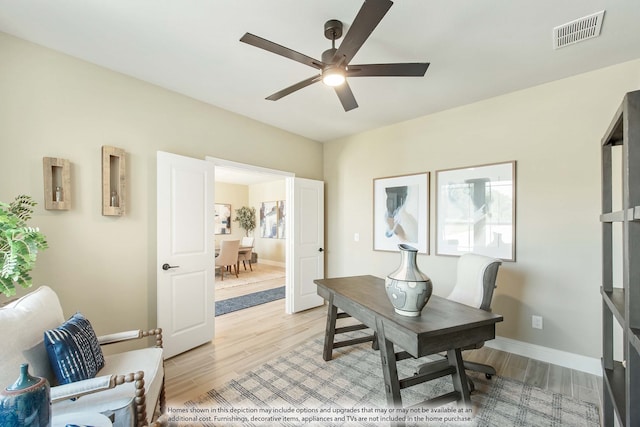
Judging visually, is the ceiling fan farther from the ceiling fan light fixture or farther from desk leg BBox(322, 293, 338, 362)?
desk leg BBox(322, 293, 338, 362)

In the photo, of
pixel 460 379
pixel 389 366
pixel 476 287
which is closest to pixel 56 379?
pixel 389 366

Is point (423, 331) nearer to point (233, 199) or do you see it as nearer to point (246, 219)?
point (246, 219)

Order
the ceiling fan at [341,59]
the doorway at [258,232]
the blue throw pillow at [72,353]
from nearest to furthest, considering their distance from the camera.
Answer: the blue throw pillow at [72,353] < the ceiling fan at [341,59] < the doorway at [258,232]

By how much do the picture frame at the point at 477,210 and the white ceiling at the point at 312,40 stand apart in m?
0.84

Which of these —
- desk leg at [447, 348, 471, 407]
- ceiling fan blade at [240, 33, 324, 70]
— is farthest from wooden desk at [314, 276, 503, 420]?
ceiling fan blade at [240, 33, 324, 70]

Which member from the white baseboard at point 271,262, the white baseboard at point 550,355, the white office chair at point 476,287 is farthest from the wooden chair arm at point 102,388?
the white baseboard at point 271,262

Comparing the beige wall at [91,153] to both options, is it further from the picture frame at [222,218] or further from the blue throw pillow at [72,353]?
the picture frame at [222,218]

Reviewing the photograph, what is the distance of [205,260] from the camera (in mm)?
2998

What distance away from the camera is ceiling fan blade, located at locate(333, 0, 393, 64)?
127 centimetres

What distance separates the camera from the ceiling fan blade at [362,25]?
1.27m

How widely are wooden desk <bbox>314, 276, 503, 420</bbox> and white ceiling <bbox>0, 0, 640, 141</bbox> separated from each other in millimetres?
1914

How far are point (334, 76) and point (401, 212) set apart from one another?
2.26 metres

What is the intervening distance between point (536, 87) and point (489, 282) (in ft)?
6.48

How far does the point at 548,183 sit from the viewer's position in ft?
8.63
